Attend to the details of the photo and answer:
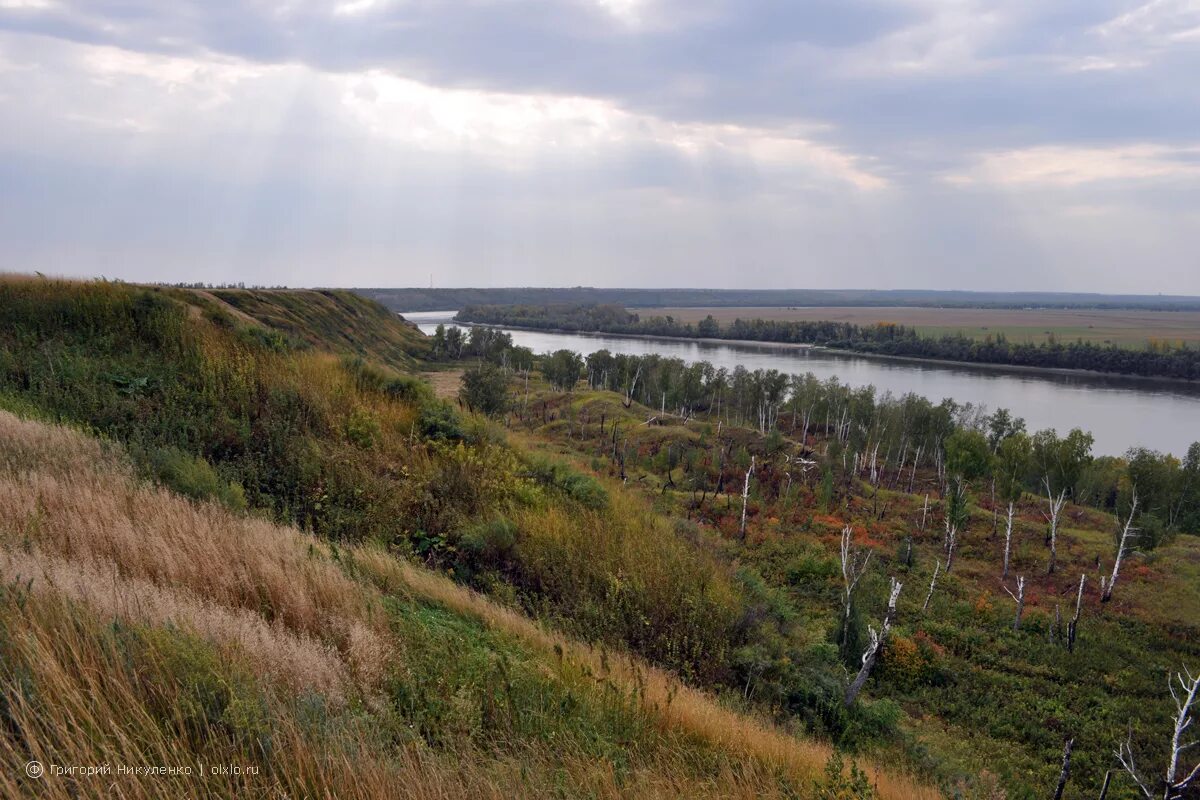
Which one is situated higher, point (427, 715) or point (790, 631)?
point (427, 715)

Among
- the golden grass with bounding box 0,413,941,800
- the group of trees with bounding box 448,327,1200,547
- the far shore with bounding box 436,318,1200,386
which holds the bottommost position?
the group of trees with bounding box 448,327,1200,547

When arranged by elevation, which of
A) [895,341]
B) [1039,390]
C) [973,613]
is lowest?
[973,613]

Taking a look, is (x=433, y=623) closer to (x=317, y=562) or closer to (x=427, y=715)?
(x=317, y=562)

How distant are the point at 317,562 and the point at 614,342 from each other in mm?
130990

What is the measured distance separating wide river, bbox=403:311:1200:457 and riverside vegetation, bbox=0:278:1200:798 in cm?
4587

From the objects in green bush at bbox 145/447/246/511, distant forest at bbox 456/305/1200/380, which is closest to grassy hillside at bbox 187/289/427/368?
green bush at bbox 145/447/246/511

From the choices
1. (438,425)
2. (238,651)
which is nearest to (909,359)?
(438,425)

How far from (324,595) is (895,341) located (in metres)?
126

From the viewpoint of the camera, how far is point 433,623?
4625mm

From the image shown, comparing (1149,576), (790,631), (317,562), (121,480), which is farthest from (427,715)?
(1149,576)

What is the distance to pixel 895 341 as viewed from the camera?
384 feet

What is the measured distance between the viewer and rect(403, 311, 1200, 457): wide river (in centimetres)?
5566

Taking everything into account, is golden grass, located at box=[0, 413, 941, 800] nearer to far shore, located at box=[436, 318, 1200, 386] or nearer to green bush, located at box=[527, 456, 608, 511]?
green bush, located at box=[527, 456, 608, 511]

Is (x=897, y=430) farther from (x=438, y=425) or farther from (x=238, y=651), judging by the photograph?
(x=238, y=651)
